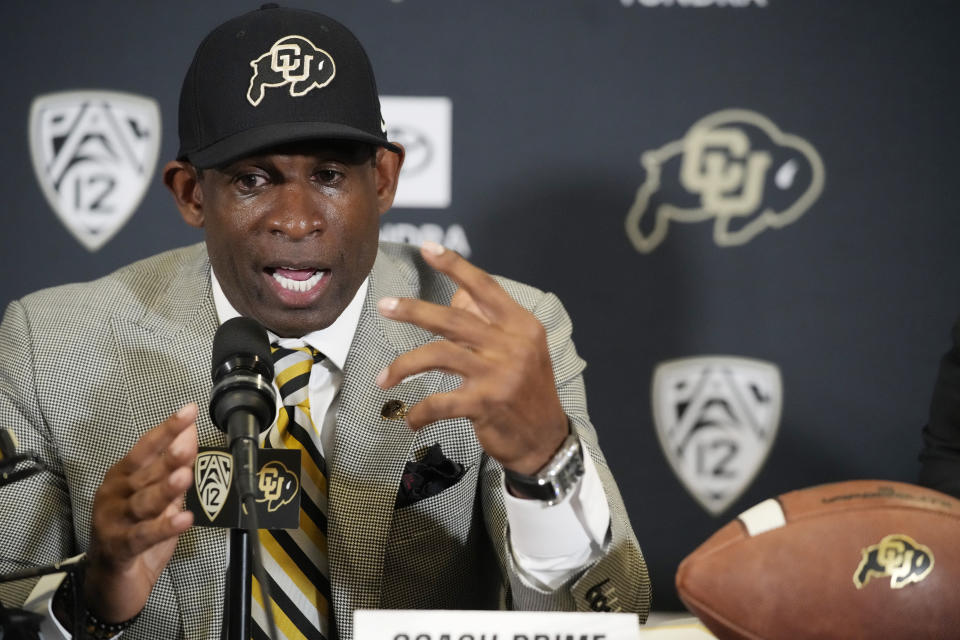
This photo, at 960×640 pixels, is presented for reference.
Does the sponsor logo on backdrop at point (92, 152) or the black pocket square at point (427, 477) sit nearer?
the black pocket square at point (427, 477)

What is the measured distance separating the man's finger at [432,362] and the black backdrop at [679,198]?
3.21ft

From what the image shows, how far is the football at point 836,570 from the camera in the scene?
0.84 m

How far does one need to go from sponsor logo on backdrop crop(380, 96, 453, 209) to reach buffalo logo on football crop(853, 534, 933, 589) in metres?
1.21

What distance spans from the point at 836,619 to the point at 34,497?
968mm

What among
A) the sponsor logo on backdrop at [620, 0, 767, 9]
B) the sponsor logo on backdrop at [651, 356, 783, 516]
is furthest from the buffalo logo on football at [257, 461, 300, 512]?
the sponsor logo on backdrop at [620, 0, 767, 9]

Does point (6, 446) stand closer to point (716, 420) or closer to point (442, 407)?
point (442, 407)

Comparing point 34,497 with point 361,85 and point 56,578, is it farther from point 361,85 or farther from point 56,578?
point 361,85

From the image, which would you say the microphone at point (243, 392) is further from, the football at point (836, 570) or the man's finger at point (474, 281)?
the football at point (836, 570)

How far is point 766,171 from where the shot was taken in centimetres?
196

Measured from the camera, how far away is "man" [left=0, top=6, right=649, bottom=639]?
1.28 meters

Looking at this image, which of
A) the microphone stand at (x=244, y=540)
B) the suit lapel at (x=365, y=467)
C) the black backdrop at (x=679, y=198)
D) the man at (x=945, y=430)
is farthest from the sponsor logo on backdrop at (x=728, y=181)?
the microphone stand at (x=244, y=540)

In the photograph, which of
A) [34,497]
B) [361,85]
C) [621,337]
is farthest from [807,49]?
[34,497]

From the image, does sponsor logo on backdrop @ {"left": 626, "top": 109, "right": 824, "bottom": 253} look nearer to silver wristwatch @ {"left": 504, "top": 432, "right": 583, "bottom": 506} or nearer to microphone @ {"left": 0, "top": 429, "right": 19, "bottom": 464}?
silver wristwatch @ {"left": 504, "top": 432, "right": 583, "bottom": 506}

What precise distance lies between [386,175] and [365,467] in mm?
456
